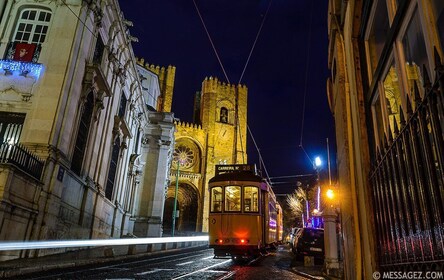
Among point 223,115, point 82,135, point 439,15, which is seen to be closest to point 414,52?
point 439,15

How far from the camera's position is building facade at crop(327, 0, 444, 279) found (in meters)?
1.92

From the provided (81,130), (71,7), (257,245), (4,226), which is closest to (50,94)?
(81,130)

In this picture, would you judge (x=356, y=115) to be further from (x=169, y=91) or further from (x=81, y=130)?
(x=169, y=91)

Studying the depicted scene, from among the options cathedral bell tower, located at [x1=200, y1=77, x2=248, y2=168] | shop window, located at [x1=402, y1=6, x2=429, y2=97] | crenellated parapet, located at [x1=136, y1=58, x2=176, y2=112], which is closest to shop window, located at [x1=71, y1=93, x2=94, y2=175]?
shop window, located at [x1=402, y1=6, x2=429, y2=97]

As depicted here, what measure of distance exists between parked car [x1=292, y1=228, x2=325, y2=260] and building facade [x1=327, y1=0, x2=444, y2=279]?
12518 millimetres

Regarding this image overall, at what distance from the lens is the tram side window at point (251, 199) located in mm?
13766

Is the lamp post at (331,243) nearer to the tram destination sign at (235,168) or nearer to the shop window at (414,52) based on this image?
the tram destination sign at (235,168)

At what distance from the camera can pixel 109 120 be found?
20.5 metres

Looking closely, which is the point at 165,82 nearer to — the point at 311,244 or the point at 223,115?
the point at 223,115

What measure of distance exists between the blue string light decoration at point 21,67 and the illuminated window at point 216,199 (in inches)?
365

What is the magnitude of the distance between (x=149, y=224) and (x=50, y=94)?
1648cm

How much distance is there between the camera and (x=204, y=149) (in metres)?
50.5

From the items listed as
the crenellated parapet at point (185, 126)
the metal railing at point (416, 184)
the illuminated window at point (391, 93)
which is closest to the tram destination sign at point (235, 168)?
the illuminated window at point (391, 93)

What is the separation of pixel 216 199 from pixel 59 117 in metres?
7.55
